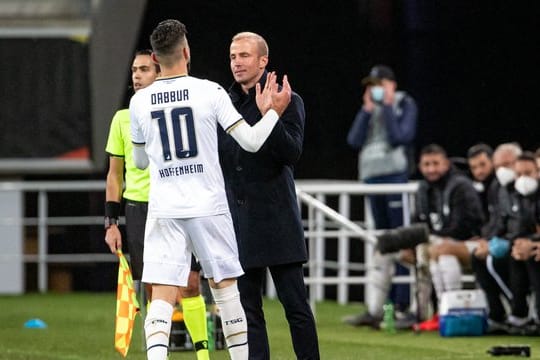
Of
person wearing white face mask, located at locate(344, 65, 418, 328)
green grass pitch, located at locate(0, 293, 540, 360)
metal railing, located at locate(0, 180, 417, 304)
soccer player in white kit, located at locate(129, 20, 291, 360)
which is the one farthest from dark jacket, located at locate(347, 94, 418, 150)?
soccer player in white kit, located at locate(129, 20, 291, 360)

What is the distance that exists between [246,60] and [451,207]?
4958 millimetres

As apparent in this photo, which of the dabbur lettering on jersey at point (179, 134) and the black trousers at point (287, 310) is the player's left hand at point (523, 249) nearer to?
the black trousers at point (287, 310)

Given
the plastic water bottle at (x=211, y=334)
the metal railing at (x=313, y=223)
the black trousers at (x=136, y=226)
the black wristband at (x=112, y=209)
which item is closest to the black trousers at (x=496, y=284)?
the metal railing at (x=313, y=223)

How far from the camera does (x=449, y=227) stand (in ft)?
43.2

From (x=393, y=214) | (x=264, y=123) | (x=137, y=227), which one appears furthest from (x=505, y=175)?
(x=264, y=123)

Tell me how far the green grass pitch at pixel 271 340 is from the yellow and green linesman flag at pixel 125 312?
5.28ft

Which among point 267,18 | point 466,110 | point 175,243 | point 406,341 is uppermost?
point 267,18

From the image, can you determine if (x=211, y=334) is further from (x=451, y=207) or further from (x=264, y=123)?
(x=264, y=123)

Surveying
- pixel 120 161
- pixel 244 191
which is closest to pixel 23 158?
pixel 120 161

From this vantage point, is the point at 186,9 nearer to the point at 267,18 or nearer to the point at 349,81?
the point at 267,18

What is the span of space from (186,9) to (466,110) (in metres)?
3.46

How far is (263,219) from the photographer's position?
28.1 feet

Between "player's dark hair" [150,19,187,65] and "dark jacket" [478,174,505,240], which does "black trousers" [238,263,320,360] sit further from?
"dark jacket" [478,174,505,240]

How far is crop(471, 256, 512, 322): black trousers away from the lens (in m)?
12.8
